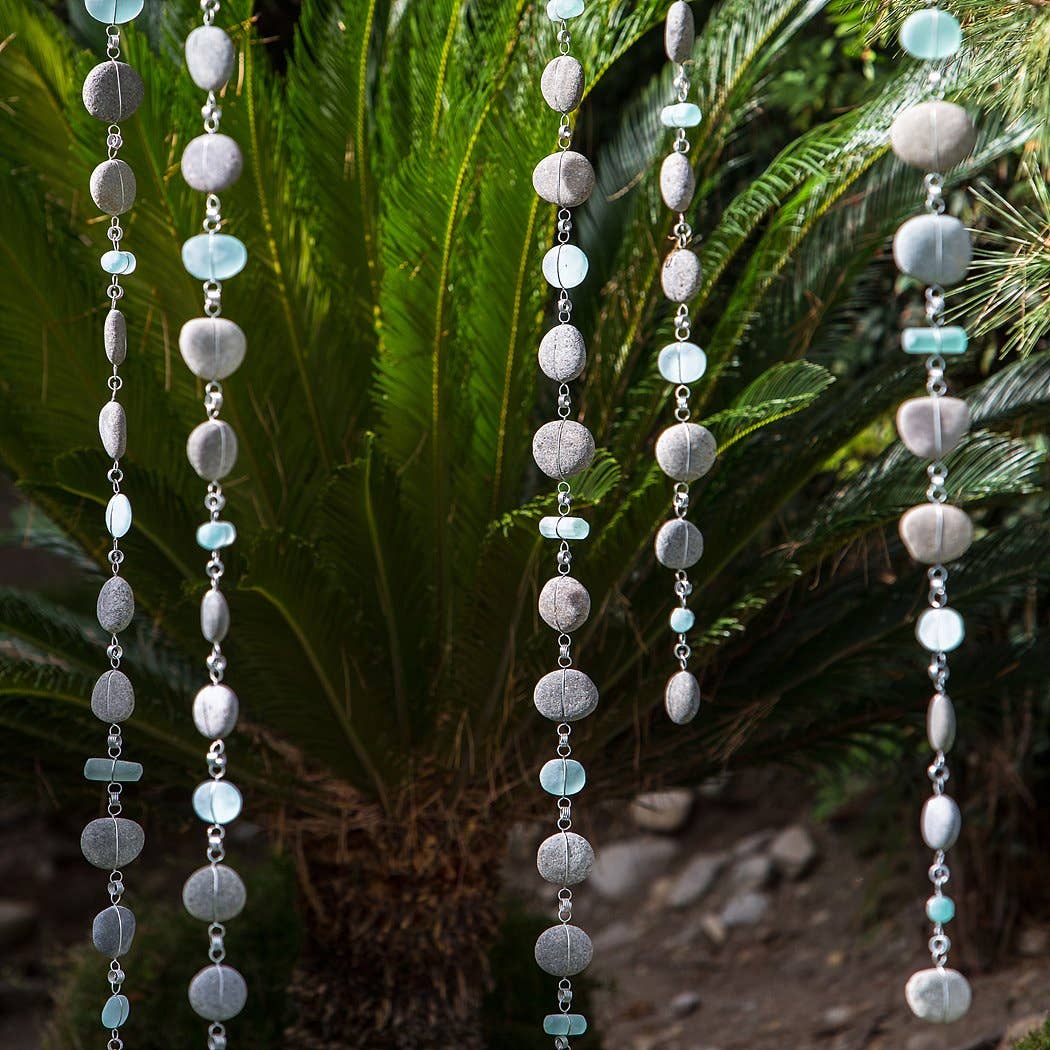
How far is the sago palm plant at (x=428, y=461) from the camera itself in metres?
2.04

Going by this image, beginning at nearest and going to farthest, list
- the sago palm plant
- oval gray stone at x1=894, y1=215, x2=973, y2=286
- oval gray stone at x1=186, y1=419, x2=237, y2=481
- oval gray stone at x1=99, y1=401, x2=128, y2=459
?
oval gray stone at x1=894, y1=215, x2=973, y2=286
oval gray stone at x1=186, y1=419, x2=237, y2=481
oval gray stone at x1=99, y1=401, x2=128, y2=459
the sago palm plant

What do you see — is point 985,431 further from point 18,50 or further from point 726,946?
point 726,946

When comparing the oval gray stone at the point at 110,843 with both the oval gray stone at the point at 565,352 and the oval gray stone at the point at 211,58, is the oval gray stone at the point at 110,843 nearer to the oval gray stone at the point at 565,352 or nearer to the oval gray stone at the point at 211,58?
the oval gray stone at the point at 565,352

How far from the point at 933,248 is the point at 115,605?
91 centimetres

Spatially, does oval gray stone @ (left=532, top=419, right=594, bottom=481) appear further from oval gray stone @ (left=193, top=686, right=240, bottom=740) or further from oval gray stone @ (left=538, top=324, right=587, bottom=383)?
oval gray stone @ (left=193, top=686, right=240, bottom=740)

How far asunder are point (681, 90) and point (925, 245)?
1.31 ft

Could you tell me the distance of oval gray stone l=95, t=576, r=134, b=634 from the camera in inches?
57.1

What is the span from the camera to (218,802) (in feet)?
4.32

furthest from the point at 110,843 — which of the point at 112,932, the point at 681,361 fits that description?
the point at 681,361

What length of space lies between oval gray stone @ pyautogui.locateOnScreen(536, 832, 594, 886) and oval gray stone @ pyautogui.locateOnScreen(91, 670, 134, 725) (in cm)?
49

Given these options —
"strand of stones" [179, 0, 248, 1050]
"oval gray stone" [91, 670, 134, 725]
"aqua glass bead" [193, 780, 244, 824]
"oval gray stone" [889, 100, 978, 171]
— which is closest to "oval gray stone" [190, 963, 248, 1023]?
"strand of stones" [179, 0, 248, 1050]

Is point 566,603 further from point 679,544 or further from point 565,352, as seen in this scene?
point 565,352

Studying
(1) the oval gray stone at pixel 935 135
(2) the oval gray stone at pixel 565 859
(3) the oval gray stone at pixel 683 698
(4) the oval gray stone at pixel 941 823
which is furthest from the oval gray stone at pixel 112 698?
(1) the oval gray stone at pixel 935 135

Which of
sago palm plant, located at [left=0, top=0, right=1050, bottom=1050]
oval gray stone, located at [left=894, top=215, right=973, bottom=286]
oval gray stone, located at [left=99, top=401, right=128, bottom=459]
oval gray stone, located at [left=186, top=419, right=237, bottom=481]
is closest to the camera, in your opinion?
oval gray stone, located at [left=894, top=215, right=973, bottom=286]
